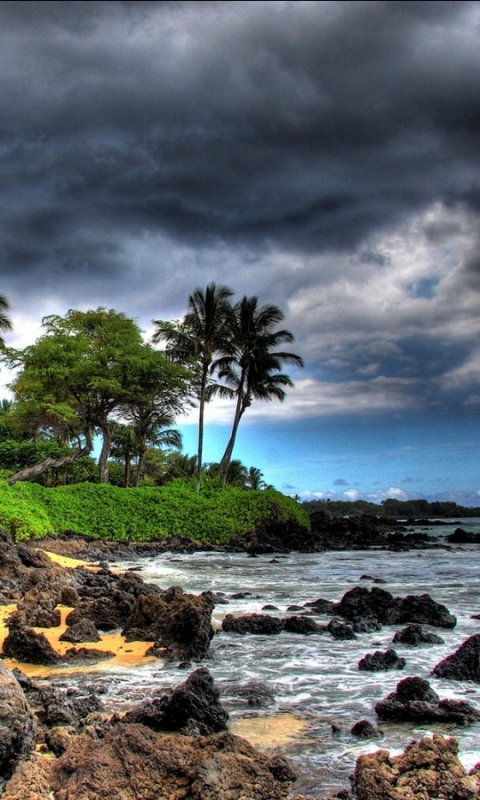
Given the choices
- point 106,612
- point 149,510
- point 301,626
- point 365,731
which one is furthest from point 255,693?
point 149,510

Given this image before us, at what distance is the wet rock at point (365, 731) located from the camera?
4.63m

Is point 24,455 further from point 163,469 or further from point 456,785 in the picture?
point 456,785

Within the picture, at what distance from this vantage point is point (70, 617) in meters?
8.62

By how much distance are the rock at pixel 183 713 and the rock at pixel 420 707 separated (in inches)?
54.0

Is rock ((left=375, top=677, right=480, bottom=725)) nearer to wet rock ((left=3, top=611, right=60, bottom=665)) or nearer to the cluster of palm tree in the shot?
wet rock ((left=3, top=611, right=60, bottom=665))

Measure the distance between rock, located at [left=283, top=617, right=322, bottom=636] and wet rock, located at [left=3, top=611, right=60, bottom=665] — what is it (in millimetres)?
3365

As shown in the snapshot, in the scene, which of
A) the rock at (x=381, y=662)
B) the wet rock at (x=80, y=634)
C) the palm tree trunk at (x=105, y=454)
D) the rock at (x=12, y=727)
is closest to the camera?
the rock at (x=12, y=727)

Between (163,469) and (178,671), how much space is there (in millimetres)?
44720

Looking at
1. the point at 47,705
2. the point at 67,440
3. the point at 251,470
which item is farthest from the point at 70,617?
the point at 251,470

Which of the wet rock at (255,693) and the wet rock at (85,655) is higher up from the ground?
the wet rock at (85,655)

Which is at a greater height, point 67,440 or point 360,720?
point 67,440

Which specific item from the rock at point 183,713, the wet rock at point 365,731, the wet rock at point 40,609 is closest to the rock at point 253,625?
the wet rock at point 40,609

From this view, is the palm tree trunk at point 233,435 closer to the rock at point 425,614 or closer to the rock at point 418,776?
the rock at point 425,614

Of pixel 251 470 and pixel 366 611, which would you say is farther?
pixel 251 470
